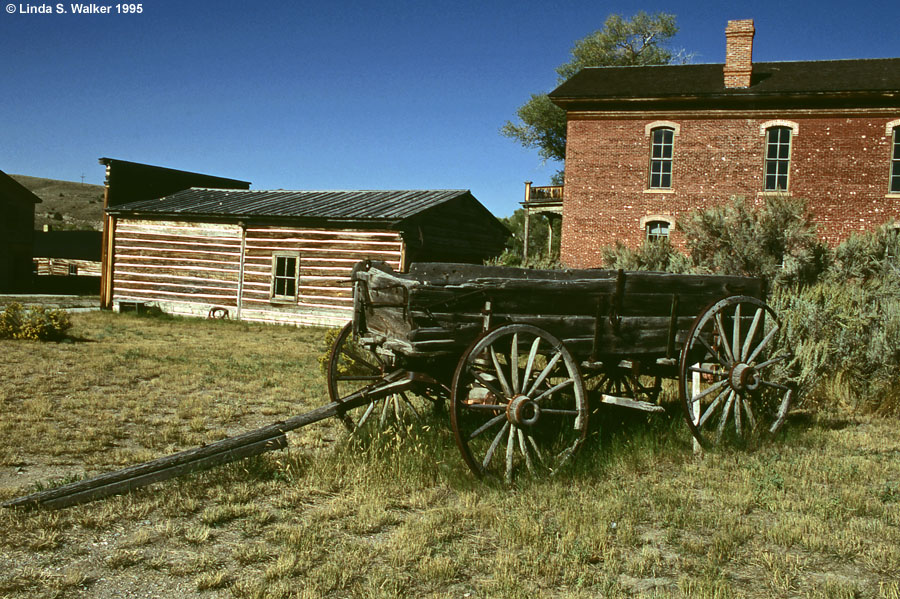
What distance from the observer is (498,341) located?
4.85 metres

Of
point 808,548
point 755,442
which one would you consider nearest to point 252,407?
point 755,442

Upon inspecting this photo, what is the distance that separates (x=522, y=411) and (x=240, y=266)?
15.6 meters

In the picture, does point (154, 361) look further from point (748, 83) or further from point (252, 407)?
point (748, 83)

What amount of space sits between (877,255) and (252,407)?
12969mm

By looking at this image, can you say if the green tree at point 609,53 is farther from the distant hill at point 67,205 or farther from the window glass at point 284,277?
the distant hill at point 67,205

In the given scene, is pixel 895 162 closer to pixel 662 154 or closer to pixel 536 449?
pixel 662 154

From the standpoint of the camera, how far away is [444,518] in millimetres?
4172

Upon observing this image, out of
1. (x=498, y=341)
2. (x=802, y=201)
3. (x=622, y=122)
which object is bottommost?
(x=498, y=341)

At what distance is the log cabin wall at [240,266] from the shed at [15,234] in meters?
14.2

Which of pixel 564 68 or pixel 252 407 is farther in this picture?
pixel 564 68

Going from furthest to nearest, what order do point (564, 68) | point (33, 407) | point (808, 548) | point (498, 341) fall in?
point (564, 68)
point (33, 407)
point (498, 341)
point (808, 548)

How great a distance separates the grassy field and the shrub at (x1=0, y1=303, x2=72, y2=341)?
6.48 m

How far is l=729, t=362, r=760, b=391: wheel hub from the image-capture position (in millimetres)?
5668

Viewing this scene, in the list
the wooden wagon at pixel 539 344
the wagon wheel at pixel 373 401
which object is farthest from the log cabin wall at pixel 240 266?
the wooden wagon at pixel 539 344
